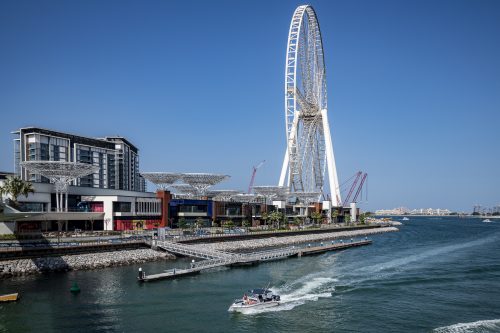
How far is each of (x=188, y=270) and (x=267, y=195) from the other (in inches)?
4007

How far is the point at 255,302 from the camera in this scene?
47.2 meters

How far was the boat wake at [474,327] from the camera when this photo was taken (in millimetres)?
40938

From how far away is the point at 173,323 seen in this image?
41.9 m

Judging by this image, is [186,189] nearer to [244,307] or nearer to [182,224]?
[182,224]

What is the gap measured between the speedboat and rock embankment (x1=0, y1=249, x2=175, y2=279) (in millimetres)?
29268

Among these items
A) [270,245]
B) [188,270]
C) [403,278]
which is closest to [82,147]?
[270,245]

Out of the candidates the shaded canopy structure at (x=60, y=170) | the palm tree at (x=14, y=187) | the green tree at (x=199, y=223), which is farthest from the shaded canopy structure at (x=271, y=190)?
the palm tree at (x=14, y=187)

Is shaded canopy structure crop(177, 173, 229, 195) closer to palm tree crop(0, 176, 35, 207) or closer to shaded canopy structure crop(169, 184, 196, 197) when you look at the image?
shaded canopy structure crop(169, 184, 196, 197)

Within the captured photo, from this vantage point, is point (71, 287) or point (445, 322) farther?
point (71, 287)

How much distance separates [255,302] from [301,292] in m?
10.5

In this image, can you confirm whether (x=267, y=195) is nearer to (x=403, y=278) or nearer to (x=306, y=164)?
(x=306, y=164)

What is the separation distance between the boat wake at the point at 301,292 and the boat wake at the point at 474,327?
14.9m

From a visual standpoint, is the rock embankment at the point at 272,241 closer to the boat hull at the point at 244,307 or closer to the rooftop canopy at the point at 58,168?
the rooftop canopy at the point at 58,168

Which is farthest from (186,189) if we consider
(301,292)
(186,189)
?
(301,292)
